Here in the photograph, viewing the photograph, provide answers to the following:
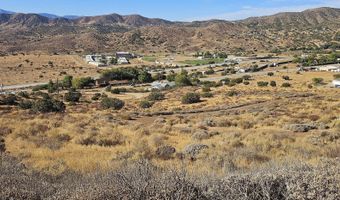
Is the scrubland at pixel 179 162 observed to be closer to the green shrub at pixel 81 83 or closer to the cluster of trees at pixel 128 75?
the green shrub at pixel 81 83

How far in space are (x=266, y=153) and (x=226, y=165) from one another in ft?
11.0

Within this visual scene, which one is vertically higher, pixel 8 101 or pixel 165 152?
pixel 165 152

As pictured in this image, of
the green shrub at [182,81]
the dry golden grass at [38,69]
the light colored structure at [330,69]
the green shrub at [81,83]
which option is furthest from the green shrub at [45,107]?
the light colored structure at [330,69]

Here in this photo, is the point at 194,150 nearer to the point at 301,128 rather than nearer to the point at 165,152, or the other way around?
the point at 165,152

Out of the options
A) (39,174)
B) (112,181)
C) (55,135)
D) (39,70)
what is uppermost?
(112,181)

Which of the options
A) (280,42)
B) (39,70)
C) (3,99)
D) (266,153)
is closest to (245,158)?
(266,153)

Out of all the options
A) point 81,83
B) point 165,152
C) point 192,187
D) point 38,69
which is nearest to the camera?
point 192,187

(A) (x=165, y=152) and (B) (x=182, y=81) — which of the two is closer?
(A) (x=165, y=152)

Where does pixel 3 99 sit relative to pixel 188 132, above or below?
below

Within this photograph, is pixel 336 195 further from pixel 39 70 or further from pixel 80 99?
pixel 39 70

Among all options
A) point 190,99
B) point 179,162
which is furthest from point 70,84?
point 179,162

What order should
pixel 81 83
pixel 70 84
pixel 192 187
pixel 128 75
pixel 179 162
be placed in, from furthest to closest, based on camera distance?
pixel 128 75 < pixel 70 84 < pixel 81 83 < pixel 179 162 < pixel 192 187

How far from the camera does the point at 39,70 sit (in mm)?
116438

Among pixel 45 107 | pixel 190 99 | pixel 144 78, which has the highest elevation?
pixel 45 107
